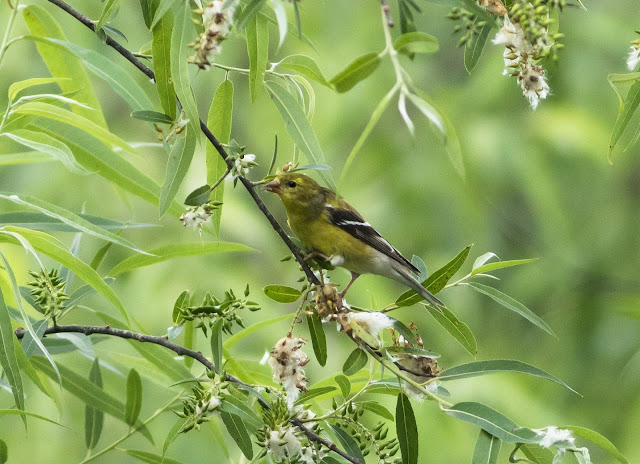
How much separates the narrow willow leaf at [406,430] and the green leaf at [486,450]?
0.60ft

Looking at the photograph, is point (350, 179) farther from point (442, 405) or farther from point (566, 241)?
point (442, 405)

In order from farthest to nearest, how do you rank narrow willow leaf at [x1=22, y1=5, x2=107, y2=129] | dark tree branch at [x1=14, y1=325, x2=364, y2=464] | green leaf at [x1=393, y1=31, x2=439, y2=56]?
narrow willow leaf at [x1=22, y1=5, x2=107, y2=129] → dark tree branch at [x1=14, y1=325, x2=364, y2=464] → green leaf at [x1=393, y1=31, x2=439, y2=56]

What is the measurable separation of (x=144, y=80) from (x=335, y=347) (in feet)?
7.46

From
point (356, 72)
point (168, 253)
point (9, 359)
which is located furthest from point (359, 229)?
point (356, 72)

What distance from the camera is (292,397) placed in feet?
6.53

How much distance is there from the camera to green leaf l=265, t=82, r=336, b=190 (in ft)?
6.23

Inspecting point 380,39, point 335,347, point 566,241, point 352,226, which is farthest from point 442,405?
point 566,241

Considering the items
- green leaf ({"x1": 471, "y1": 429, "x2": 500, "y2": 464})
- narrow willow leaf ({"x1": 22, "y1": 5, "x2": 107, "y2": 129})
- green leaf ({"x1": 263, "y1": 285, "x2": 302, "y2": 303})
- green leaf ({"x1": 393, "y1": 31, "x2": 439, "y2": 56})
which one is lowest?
green leaf ({"x1": 471, "y1": 429, "x2": 500, "y2": 464})

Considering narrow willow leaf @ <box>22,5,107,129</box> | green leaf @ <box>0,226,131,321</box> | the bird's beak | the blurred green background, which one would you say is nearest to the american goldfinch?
the bird's beak

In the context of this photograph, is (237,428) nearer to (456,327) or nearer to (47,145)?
(456,327)

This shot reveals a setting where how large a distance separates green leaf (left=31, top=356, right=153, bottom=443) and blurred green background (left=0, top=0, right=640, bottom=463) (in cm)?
133

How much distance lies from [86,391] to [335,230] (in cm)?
105

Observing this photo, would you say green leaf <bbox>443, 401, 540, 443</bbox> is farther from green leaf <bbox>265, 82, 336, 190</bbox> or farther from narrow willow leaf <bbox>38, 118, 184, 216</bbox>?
narrow willow leaf <bbox>38, 118, 184, 216</bbox>

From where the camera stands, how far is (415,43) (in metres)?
1.40
